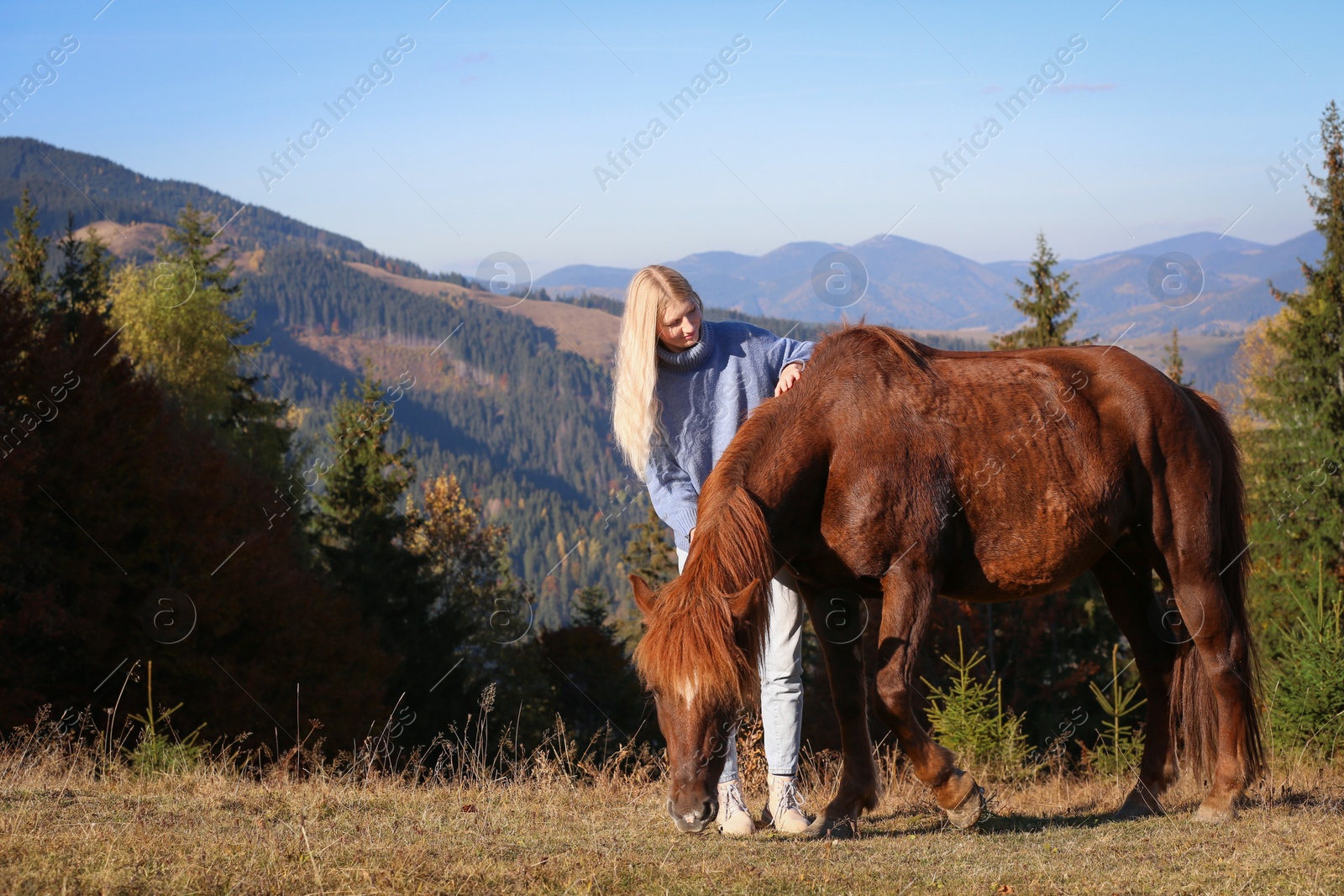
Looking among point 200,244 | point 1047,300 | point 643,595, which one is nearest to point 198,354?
point 200,244

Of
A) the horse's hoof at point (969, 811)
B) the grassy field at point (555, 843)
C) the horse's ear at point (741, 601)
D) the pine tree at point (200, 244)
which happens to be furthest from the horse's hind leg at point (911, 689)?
the pine tree at point (200, 244)

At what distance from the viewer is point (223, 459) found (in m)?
28.5

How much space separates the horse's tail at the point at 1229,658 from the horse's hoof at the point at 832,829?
83.2 inches

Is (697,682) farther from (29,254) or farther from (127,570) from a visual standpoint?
(29,254)

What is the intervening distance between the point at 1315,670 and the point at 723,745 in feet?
19.1

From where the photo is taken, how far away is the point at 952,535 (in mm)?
5016

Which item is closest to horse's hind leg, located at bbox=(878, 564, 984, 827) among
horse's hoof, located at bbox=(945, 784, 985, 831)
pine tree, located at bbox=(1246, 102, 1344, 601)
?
horse's hoof, located at bbox=(945, 784, 985, 831)

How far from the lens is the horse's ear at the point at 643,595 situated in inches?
170

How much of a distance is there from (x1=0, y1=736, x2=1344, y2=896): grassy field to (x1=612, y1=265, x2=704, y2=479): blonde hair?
74.1 inches

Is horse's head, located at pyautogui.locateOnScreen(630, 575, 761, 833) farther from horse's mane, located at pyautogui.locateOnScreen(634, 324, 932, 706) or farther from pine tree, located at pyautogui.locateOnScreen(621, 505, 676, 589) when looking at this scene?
pine tree, located at pyautogui.locateOnScreen(621, 505, 676, 589)

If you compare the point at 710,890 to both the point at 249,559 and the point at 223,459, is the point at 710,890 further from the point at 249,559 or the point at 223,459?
the point at 223,459

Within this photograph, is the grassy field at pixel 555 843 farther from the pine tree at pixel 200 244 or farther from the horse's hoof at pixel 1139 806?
the pine tree at pixel 200 244

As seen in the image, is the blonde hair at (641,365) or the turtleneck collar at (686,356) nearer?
the blonde hair at (641,365)

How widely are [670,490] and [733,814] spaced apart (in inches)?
63.6
